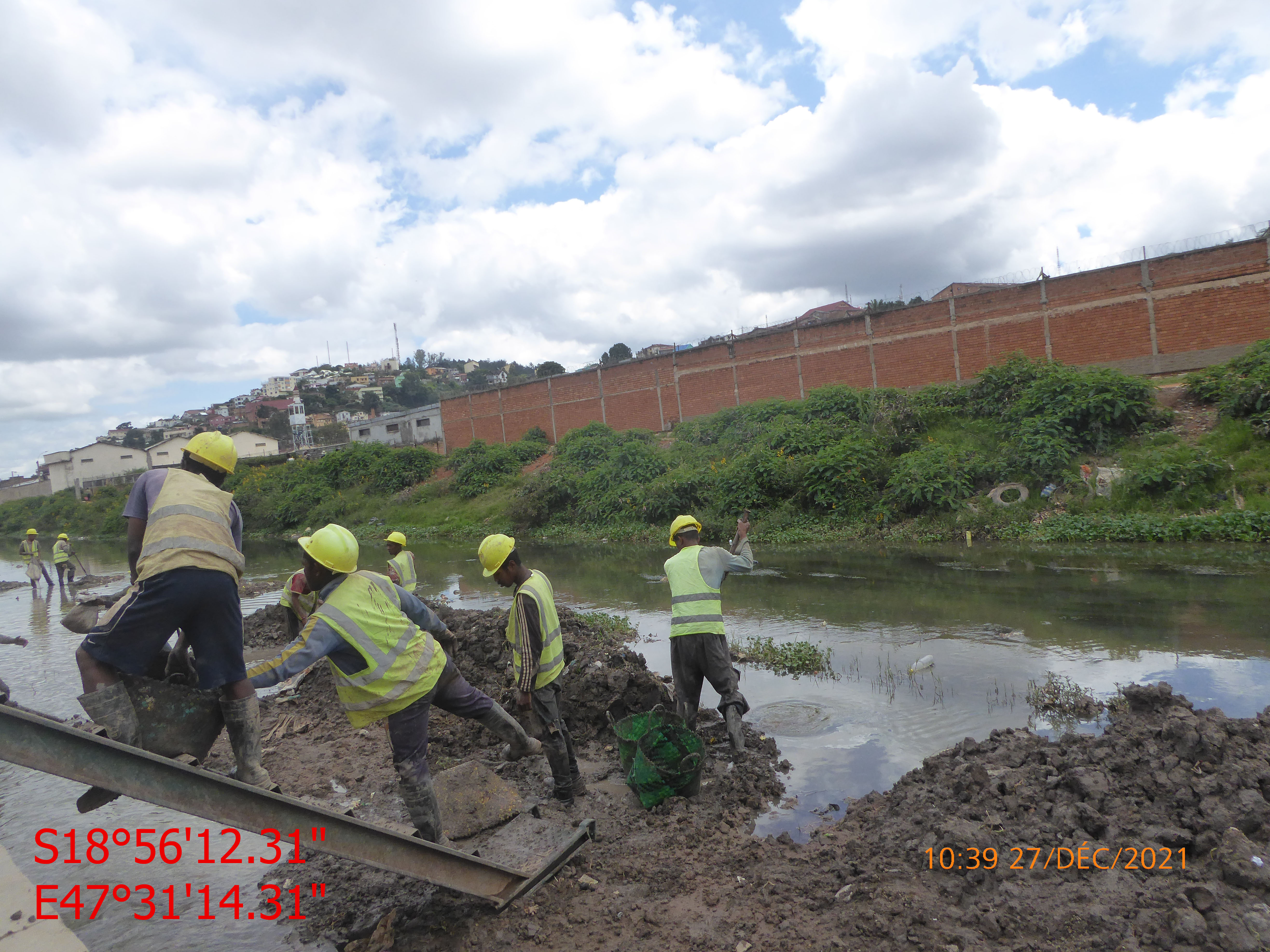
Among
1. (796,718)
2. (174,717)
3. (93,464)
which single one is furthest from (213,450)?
(93,464)

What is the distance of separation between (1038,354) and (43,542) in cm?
5368

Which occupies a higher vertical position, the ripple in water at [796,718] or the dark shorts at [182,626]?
the dark shorts at [182,626]

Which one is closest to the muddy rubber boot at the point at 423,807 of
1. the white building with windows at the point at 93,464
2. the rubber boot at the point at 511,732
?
the rubber boot at the point at 511,732

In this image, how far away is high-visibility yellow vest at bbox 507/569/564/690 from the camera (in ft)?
15.0

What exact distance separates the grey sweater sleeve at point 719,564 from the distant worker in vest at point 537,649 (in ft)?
3.85

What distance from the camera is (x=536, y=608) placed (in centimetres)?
457

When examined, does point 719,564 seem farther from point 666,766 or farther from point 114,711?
point 114,711

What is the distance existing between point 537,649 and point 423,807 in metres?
1.10

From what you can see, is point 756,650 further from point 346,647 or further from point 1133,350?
point 1133,350

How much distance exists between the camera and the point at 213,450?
3896 mm

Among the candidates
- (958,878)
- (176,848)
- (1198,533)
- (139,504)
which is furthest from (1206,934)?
(1198,533)

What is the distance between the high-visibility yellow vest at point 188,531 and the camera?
3441 mm

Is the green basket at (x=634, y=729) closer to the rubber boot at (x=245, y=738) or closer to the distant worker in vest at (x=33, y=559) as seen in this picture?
the rubber boot at (x=245, y=738)

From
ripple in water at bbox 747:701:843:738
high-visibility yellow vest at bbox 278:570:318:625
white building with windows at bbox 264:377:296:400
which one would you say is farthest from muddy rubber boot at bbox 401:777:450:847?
white building with windows at bbox 264:377:296:400
